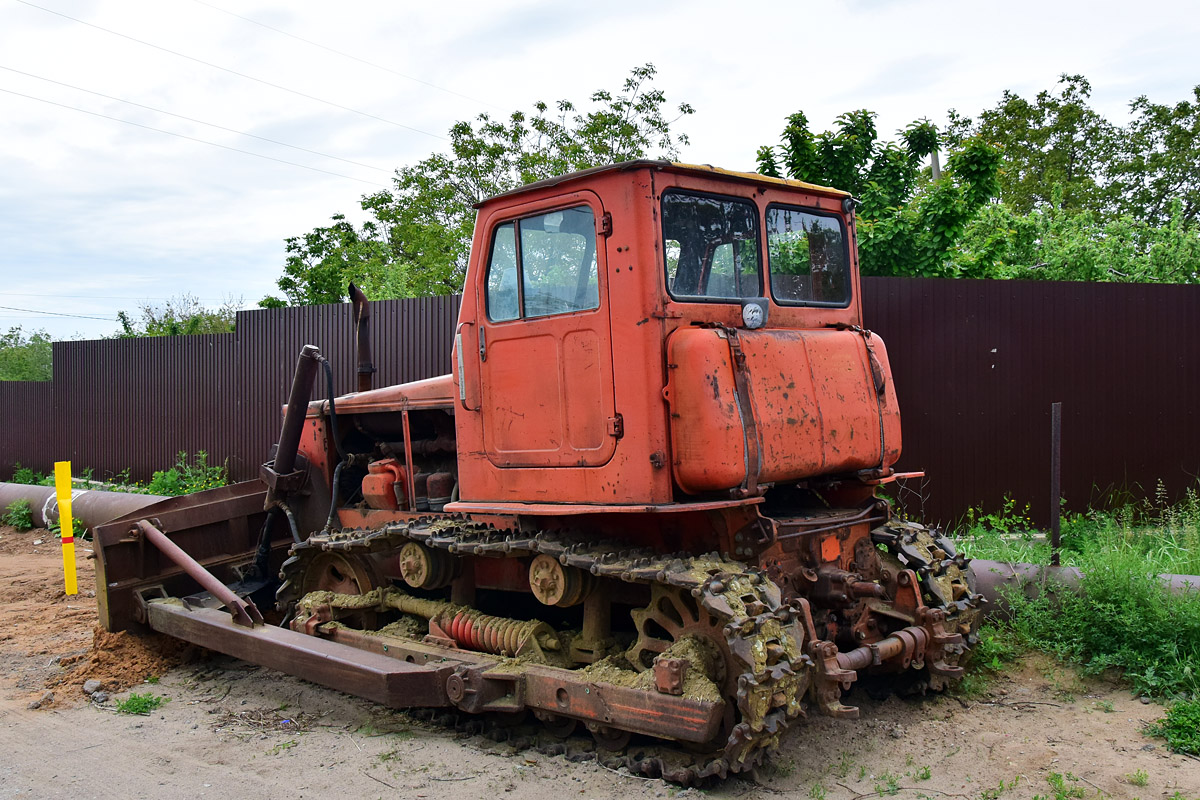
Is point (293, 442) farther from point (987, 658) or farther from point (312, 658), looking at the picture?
point (987, 658)

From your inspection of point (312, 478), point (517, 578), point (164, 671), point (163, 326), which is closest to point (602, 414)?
point (517, 578)

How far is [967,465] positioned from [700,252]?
5.45 metres

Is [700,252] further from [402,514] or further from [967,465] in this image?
[967,465]

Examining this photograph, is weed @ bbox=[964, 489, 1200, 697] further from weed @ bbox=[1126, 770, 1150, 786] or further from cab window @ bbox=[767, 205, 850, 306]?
cab window @ bbox=[767, 205, 850, 306]

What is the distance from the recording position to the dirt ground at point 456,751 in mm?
4441

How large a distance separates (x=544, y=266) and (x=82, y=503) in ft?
30.7

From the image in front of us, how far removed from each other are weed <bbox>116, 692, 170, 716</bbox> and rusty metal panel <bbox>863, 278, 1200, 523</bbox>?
659 cm

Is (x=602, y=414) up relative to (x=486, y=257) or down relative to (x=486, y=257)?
down

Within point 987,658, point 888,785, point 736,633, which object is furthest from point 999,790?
point 987,658

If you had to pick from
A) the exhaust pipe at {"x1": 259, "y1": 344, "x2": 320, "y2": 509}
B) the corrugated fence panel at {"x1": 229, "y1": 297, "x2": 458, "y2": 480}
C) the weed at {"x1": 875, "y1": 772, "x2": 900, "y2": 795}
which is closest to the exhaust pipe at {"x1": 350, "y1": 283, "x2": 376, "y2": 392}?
the exhaust pipe at {"x1": 259, "y1": 344, "x2": 320, "y2": 509}

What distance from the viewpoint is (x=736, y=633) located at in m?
4.15

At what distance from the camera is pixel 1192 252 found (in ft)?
48.3

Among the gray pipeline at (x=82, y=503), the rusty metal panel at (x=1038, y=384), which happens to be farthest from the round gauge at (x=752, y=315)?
the gray pipeline at (x=82, y=503)

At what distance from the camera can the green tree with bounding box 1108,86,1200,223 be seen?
1006 inches
